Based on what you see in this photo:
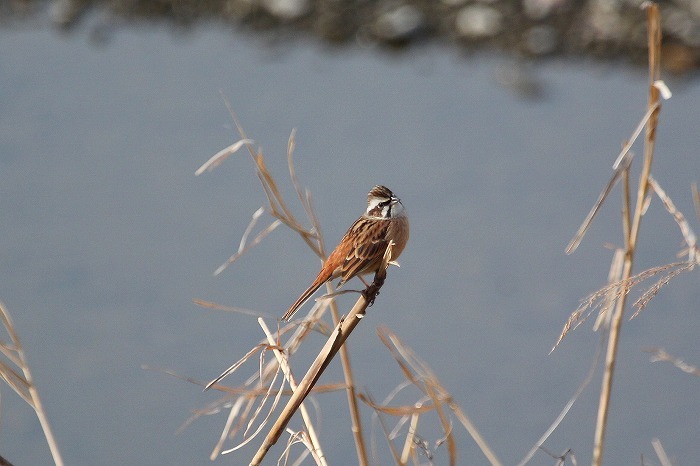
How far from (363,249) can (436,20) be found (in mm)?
3935

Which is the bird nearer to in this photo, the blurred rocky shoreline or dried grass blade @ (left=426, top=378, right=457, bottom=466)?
dried grass blade @ (left=426, top=378, right=457, bottom=466)

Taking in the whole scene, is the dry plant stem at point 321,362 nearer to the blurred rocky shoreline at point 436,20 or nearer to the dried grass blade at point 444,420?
the dried grass blade at point 444,420

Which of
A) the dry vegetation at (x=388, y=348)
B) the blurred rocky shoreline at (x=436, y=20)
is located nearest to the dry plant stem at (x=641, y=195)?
the dry vegetation at (x=388, y=348)

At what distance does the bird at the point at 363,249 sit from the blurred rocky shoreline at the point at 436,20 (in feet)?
11.3

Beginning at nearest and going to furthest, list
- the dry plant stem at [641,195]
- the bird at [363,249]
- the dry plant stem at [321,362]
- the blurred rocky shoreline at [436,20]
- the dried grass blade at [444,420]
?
the dry plant stem at [321,362] → the dried grass blade at [444,420] → the dry plant stem at [641,195] → the bird at [363,249] → the blurred rocky shoreline at [436,20]

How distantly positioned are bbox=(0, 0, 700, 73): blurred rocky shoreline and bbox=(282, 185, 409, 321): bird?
3.45 meters

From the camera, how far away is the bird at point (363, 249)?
2385mm

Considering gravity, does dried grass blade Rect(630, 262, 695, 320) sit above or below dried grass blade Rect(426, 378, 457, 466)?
above

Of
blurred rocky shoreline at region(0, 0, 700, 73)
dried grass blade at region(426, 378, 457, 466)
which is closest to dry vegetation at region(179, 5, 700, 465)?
dried grass blade at region(426, 378, 457, 466)

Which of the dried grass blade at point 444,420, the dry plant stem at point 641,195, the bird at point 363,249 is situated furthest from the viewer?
the bird at point 363,249

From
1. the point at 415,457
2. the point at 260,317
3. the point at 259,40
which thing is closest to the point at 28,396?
the point at 260,317

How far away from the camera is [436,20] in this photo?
6082 mm

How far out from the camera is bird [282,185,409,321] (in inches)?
93.9

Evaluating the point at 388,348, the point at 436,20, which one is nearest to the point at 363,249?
the point at 388,348
